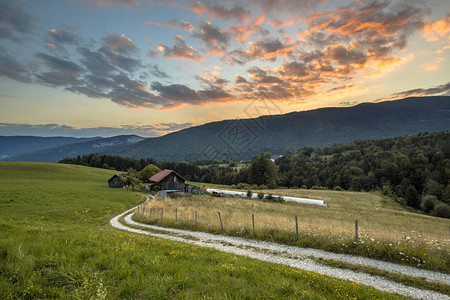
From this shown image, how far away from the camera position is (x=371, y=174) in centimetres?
10194

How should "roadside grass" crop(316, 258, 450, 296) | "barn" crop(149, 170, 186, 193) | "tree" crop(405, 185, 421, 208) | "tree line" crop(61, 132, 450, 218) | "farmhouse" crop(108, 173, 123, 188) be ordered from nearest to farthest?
1. "roadside grass" crop(316, 258, 450, 296)
2. "barn" crop(149, 170, 186, 193)
3. "farmhouse" crop(108, 173, 123, 188)
4. "tree" crop(405, 185, 421, 208)
5. "tree line" crop(61, 132, 450, 218)

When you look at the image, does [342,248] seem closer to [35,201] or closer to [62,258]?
[62,258]

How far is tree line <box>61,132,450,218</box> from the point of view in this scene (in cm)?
7594

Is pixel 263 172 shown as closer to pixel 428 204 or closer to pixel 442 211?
pixel 442 211

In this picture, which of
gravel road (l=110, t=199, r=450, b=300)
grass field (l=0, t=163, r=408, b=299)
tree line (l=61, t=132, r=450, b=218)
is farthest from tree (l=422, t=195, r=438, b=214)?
grass field (l=0, t=163, r=408, b=299)

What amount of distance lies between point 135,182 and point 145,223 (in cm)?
4634

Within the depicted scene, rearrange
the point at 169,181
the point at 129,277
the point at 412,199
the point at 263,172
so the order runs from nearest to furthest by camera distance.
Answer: the point at 129,277
the point at 169,181
the point at 412,199
the point at 263,172

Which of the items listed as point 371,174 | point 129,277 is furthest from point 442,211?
point 129,277

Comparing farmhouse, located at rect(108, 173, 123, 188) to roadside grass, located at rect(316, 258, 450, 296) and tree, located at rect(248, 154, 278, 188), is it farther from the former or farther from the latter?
roadside grass, located at rect(316, 258, 450, 296)

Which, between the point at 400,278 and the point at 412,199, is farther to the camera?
the point at 412,199

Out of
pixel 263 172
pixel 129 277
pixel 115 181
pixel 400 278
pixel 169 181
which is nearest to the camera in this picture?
pixel 129 277

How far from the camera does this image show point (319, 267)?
1113cm

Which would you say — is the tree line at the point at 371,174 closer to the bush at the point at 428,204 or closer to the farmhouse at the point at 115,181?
the bush at the point at 428,204

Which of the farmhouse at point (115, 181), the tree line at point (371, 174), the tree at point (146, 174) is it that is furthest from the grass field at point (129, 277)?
the tree line at point (371, 174)
